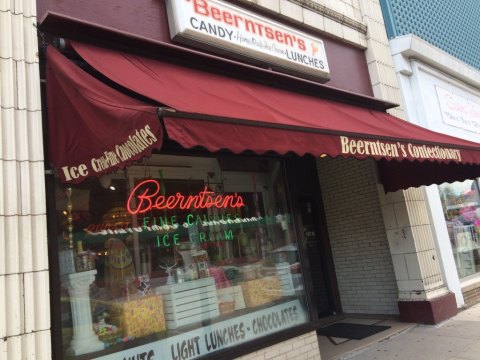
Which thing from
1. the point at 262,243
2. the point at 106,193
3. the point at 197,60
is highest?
the point at 197,60

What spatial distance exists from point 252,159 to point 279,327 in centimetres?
213

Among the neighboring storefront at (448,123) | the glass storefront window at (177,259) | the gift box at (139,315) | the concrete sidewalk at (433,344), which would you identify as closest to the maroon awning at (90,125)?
the glass storefront window at (177,259)

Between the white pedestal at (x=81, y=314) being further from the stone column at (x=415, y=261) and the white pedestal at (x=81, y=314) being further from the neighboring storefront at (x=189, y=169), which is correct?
the stone column at (x=415, y=261)

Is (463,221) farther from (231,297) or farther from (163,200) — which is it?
(163,200)

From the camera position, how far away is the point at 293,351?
5074 mm

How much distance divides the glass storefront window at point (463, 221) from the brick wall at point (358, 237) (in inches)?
65.4

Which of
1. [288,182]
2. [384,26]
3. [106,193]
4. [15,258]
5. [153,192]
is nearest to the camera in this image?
[15,258]

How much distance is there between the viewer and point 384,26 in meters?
8.33

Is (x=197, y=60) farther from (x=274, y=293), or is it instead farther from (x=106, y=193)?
(x=274, y=293)

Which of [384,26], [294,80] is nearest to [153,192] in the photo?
[294,80]

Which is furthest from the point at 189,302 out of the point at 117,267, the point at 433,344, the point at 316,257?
the point at 316,257

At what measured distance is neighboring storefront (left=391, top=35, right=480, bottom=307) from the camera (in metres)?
7.77

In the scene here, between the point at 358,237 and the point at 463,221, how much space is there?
2612 millimetres

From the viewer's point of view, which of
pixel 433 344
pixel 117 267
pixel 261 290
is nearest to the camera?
pixel 117 267
